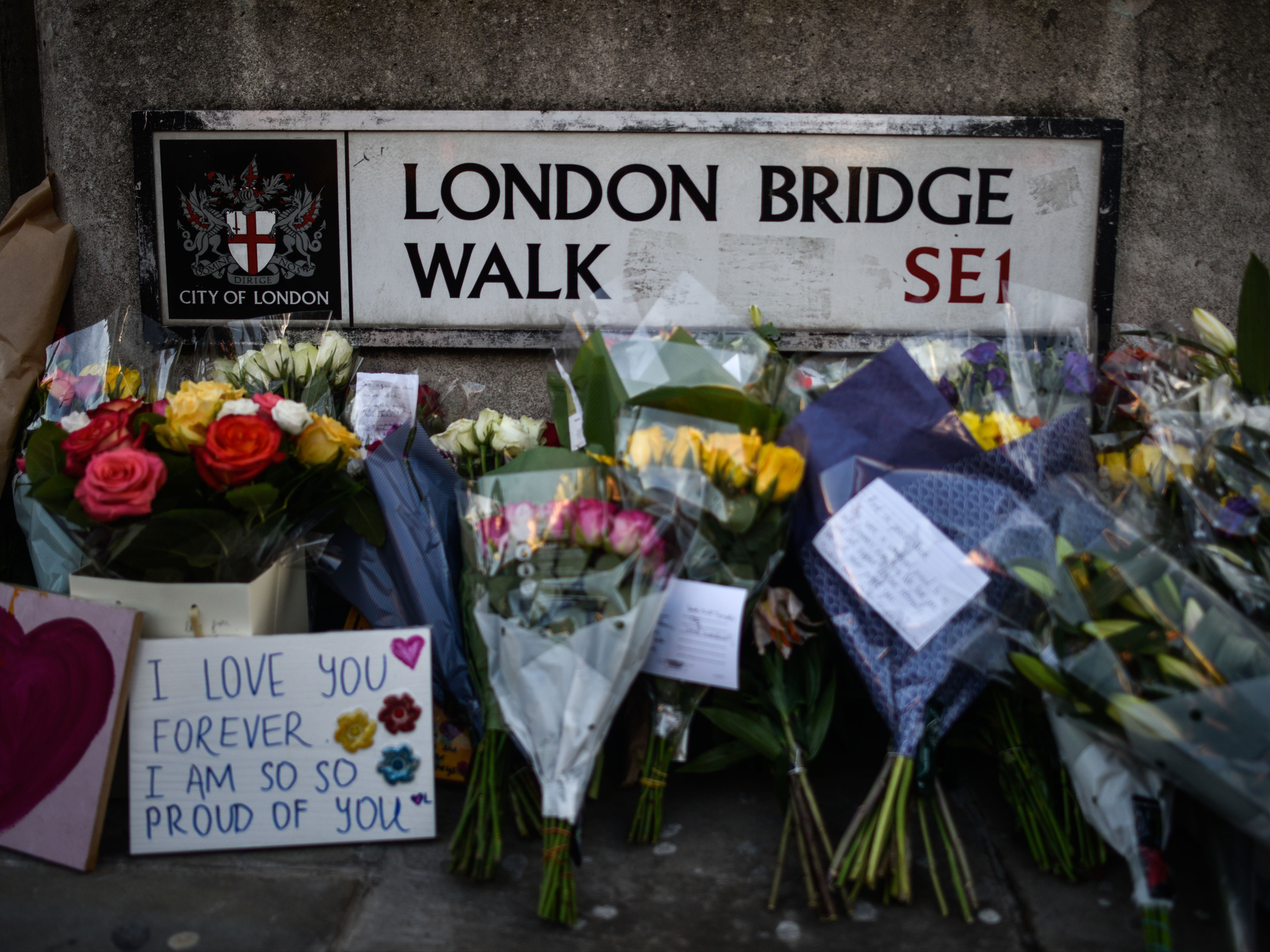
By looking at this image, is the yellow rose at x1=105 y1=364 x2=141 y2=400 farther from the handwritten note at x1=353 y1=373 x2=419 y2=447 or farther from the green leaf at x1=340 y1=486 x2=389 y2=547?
the green leaf at x1=340 y1=486 x2=389 y2=547

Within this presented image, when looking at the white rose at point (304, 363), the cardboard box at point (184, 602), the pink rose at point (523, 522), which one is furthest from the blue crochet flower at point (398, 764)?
the white rose at point (304, 363)

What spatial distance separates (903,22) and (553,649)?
227 cm

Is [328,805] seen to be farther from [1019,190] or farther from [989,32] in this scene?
[989,32]

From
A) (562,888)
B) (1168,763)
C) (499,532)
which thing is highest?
(499,532)

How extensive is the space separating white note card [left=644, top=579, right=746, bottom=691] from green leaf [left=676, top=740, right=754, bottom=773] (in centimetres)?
23

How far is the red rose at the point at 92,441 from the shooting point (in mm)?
1799

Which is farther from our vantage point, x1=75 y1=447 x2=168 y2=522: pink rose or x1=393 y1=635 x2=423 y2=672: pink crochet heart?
x1=393 y1=635 x2=423 y2=672: pink crochet heart

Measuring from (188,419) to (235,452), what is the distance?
0.16 metres

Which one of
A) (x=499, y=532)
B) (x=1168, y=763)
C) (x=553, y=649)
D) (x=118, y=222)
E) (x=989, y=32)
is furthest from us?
(x=118, y=222)

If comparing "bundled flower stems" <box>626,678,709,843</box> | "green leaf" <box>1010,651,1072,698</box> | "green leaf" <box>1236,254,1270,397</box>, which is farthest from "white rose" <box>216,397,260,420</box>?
"green leaf" <box>1236,254,1270,397</box>

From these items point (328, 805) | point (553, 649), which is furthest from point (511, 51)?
point (328, 805)

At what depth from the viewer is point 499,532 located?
5.66ft

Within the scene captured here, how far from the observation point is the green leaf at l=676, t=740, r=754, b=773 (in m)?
1.95

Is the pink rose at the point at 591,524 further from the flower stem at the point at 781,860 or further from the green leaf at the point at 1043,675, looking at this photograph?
the green leaf at the point at 1043,675
